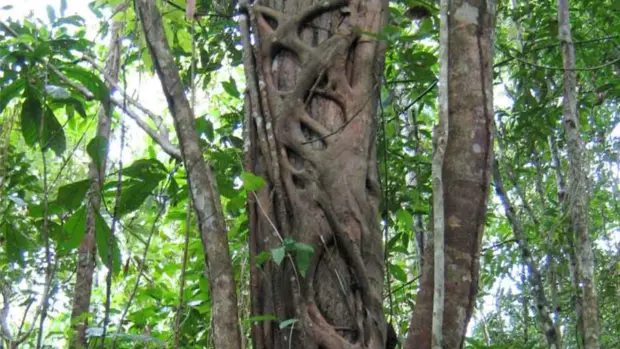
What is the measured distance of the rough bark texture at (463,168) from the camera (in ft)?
5.19

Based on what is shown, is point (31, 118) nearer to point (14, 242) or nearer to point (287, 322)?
point (14, 242)

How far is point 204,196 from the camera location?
5.35ft

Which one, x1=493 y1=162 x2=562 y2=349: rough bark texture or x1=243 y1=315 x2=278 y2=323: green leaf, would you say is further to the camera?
x1=493 y1=162 x2=562 y2=349: rough bark texture

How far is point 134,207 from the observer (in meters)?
2.17

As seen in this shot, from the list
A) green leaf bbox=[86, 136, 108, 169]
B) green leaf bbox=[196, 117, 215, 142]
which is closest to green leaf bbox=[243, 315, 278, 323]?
Answer: green leaf bbox=[86, 136, 108, 169]

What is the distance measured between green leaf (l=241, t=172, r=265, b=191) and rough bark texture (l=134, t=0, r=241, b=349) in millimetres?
82

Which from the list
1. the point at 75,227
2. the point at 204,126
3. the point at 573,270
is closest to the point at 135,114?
the point at 204,126

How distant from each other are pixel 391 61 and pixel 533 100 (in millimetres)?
904

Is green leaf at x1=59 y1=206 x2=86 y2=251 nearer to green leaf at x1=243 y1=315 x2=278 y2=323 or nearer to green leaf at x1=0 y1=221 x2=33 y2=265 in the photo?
green leaf at x1=0 y1=221 x2=33 y2=265

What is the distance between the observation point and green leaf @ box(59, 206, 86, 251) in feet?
6.61

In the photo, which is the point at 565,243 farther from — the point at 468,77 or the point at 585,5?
the point at 468,77

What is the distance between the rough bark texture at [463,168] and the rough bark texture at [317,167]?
17cm

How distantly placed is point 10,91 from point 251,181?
91 cm

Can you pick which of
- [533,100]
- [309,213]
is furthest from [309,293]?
[533,100]
